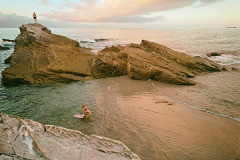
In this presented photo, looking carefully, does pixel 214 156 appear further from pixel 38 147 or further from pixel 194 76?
pixel 194 76

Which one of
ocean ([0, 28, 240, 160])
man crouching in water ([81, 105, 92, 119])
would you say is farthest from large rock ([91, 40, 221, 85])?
man crouching in water ([81, 105, 92, 119])

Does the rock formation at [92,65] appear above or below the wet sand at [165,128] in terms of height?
above

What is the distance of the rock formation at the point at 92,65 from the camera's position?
13.9 m

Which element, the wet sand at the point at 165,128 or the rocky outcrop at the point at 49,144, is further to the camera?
the wet sand at the point at 165,128

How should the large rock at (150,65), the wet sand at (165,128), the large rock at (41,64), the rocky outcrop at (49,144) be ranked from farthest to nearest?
the large rock at (150,65), the large rock at (41,64), the wet sand at (165,128), the rocky outcrop at (49,144)

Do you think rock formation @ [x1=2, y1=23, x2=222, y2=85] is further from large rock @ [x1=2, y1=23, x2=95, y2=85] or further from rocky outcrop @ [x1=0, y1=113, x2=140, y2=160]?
rocky outcrop @ [x1=0, y1=113, x2=140, y2=160]

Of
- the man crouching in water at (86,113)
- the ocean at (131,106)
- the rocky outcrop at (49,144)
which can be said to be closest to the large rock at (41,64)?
the ocean at (131,106)

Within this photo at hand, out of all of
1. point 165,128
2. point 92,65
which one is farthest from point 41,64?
point 165,128

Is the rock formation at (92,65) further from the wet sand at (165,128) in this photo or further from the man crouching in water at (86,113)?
the man crouching in water at (86,113)

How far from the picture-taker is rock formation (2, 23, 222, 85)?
45.7 ft

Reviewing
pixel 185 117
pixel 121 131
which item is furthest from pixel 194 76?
pixel 121 131

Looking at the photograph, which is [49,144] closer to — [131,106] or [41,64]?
[131,106]

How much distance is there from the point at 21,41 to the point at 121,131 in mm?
19231

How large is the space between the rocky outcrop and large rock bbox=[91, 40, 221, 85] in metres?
10.3
